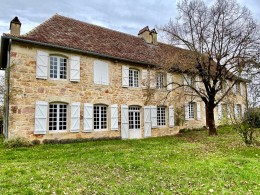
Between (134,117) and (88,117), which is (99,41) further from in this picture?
(134,117)

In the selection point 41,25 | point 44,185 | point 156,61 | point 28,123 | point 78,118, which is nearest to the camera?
point 44,185

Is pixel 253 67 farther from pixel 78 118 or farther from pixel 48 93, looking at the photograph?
pixel 48 93

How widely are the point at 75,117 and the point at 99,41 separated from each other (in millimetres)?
5380

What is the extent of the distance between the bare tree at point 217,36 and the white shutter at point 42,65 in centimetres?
730

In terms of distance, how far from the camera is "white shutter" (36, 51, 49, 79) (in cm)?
1015

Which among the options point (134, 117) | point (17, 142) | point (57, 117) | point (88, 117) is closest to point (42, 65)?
point (57, 117)

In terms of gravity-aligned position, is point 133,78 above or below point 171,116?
above

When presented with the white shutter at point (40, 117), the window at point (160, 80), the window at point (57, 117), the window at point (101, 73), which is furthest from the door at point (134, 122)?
the white shutter at point (40, 117)

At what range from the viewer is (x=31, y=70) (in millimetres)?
10086

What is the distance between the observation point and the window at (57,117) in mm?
10445

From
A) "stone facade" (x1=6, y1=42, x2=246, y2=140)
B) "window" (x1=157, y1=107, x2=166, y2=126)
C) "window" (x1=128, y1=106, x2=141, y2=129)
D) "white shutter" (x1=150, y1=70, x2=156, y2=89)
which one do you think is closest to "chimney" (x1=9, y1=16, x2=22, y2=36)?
"stone facade" (x1=6, y1=42, x2=246, y2=140)

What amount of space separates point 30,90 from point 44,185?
21.9ft

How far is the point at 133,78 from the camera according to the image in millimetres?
13500

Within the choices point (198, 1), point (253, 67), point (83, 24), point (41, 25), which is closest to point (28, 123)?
point (41, 25)
